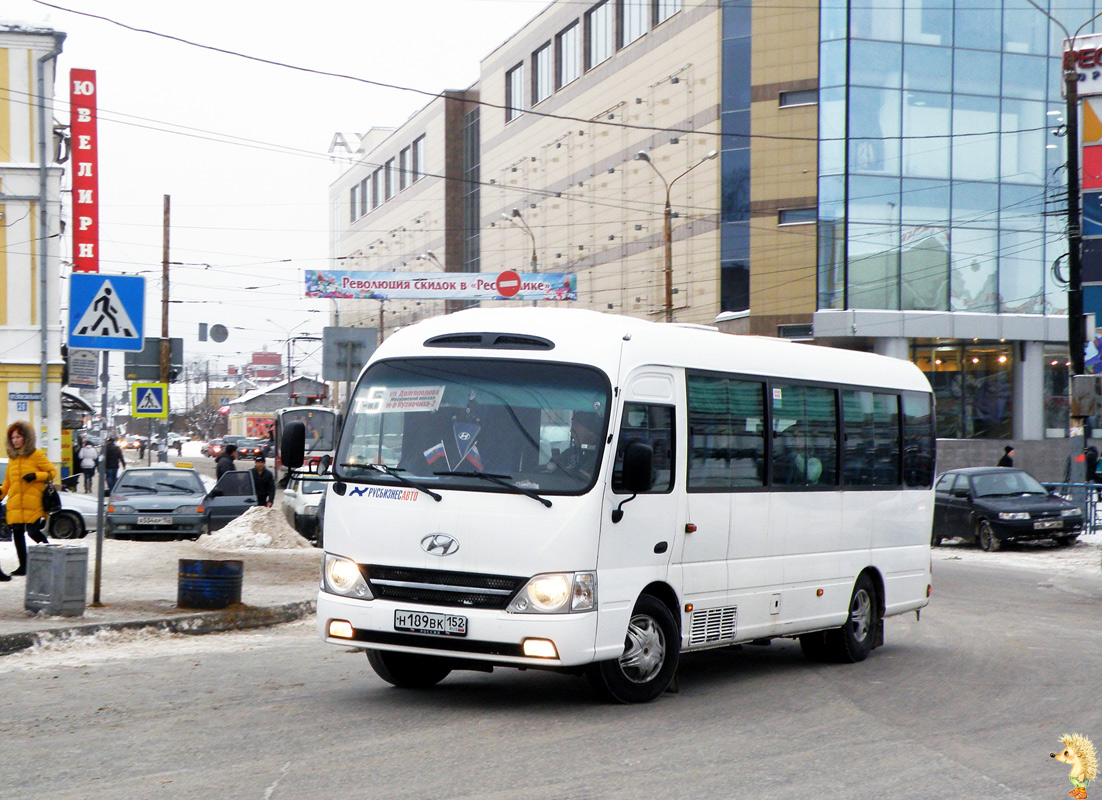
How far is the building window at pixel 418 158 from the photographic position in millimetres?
86188

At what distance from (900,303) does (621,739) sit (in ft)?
124

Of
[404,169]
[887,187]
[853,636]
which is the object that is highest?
[404,169]

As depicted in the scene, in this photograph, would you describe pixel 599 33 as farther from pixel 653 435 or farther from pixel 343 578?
pixel 343 578

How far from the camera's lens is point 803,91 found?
148ft

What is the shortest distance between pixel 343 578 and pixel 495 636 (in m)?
1.14

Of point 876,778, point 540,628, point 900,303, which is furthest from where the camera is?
point 900,303

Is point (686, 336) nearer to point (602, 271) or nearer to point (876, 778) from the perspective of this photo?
point (876, 778)

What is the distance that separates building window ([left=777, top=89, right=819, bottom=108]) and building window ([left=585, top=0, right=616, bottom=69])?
566 inches

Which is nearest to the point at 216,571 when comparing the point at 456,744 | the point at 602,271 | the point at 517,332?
the point at 517,332

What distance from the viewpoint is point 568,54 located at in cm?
6359

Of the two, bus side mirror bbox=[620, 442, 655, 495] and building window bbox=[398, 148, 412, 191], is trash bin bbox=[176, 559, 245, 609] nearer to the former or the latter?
bus side mirror bbox=[620, 442, 655, 495]

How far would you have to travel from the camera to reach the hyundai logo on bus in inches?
318

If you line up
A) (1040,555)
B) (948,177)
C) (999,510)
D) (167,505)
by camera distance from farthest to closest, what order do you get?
(948,177) < (167,505) < (999,510) < (1040,555)

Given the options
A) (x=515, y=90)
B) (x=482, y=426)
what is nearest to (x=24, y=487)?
(x=482, y=426)
